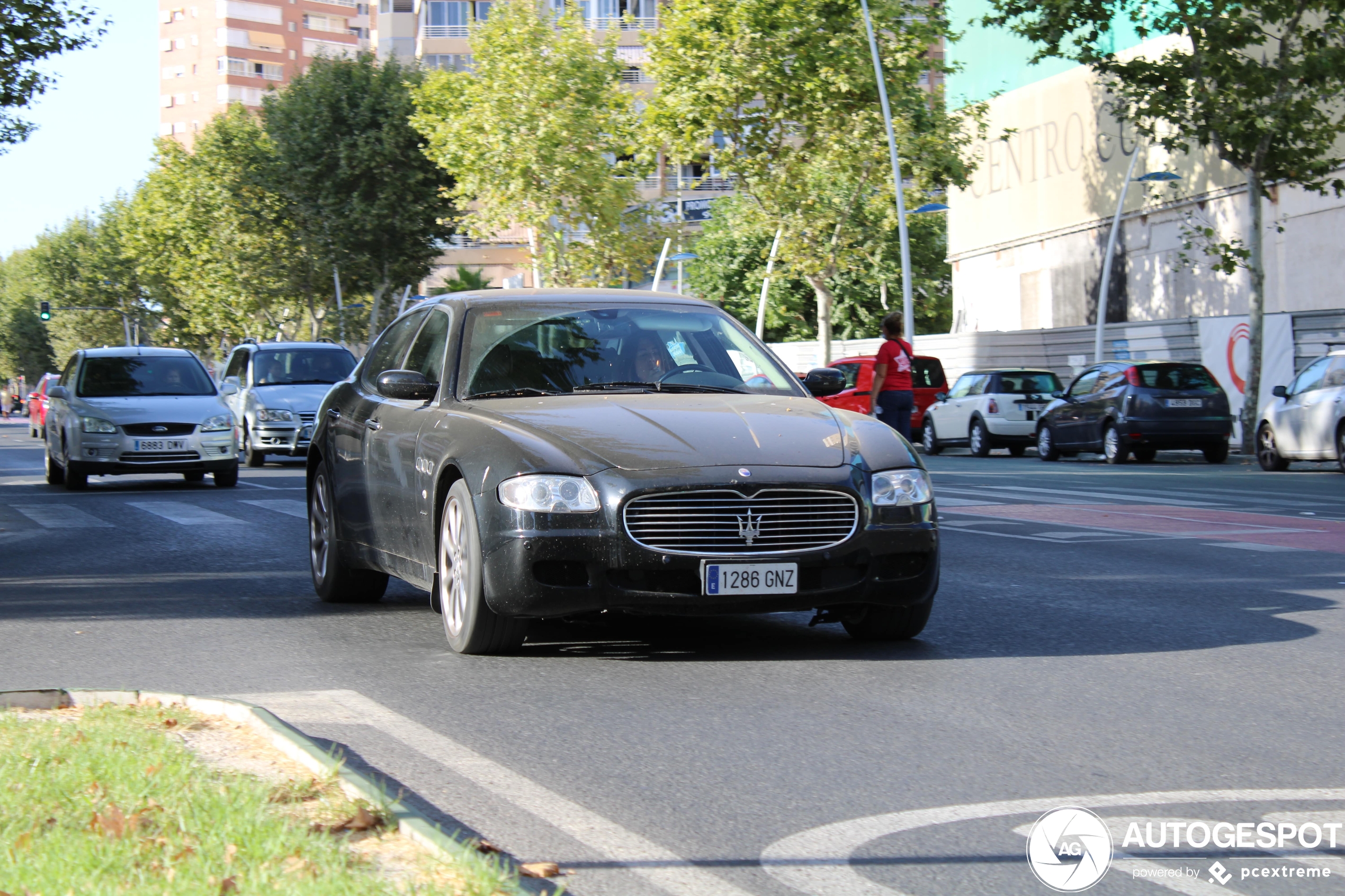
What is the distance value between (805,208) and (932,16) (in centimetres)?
590

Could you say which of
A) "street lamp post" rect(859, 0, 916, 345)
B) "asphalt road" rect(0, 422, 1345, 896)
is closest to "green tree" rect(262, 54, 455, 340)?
"street lamp post" rect(859, 0, 916, 345)

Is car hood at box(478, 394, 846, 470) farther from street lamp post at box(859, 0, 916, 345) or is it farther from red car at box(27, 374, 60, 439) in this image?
red car at box(27, 374, 60, 439)

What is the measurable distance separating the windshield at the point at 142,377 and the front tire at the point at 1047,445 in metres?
14.5

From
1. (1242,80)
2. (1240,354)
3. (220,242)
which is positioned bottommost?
(1240,354)

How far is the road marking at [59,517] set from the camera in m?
15.2

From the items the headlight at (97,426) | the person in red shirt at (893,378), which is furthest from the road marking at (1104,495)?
the headlight at (97,426)

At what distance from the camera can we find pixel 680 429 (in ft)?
23.7

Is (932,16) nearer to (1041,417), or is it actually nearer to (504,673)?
(1041,417)

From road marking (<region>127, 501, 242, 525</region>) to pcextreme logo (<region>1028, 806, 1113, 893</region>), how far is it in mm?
11638

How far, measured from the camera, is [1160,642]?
7668 millimetres

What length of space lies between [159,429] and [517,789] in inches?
669

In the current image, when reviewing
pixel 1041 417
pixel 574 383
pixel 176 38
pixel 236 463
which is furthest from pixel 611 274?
pixel 176 38

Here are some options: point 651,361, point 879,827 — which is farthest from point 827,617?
point 879,827

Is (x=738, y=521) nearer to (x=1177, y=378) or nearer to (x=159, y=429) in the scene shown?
(x=159, y=429)
